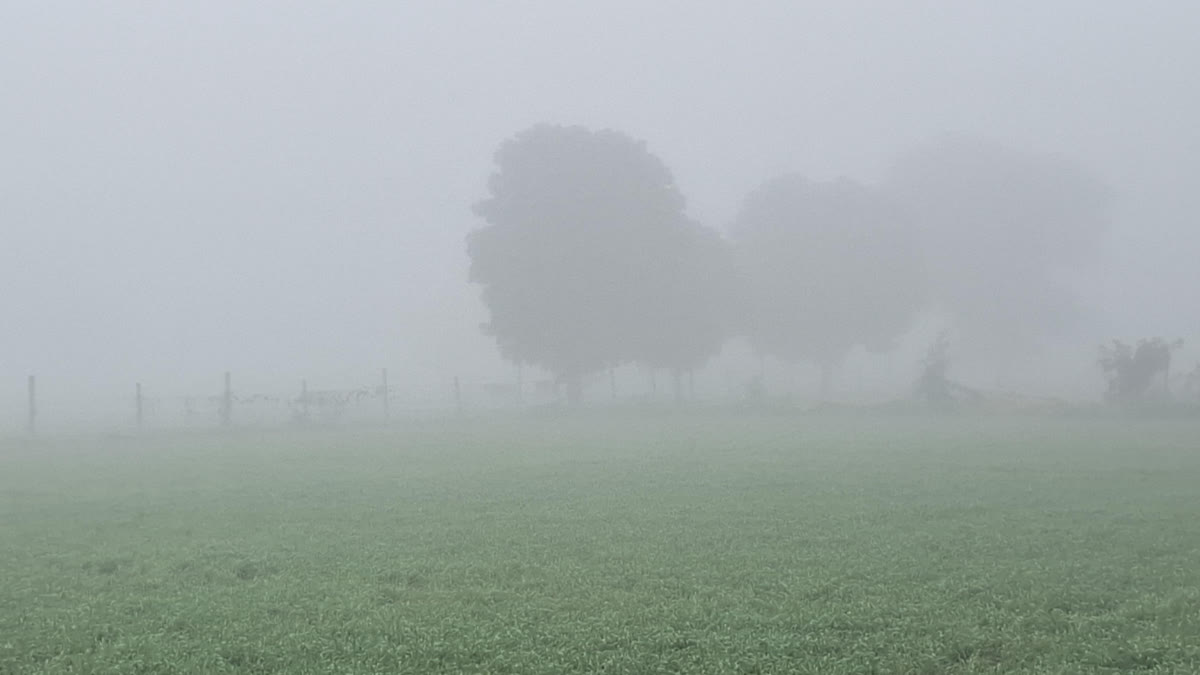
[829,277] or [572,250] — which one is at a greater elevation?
[572,250]

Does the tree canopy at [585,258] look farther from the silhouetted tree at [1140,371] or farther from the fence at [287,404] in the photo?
the silhouetted tree at [1140,371]

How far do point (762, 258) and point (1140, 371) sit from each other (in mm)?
22478

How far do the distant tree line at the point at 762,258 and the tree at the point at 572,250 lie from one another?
62 millimetres

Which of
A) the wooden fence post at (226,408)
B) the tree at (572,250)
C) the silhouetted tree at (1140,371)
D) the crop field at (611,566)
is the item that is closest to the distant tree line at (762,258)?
the tree at (572,250)

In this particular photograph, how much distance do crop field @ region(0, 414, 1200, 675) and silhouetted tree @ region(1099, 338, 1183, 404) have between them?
19359 millimetres

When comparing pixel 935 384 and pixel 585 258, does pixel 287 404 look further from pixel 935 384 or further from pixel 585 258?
pixel 935 384

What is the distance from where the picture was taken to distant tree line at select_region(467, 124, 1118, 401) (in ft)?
152

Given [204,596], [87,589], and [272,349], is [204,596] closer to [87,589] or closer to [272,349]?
[87,589]

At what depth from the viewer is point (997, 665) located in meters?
7.38

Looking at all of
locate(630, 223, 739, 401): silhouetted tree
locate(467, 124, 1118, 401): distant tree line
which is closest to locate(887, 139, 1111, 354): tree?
locate(467, 124, 1118, 401): distant tree line

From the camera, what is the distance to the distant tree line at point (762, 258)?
46.5m

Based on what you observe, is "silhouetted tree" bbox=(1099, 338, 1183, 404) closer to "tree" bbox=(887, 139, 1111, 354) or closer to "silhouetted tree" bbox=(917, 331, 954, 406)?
"silhouetted tree" bbox=(917, 331, 954, 406)

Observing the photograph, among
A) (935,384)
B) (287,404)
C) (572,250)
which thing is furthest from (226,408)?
(935,384)

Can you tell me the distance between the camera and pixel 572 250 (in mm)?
46594
